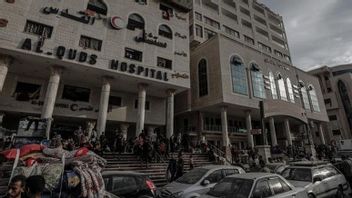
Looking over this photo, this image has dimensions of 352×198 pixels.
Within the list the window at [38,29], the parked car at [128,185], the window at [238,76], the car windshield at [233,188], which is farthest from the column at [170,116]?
the car windshield at [233,188]

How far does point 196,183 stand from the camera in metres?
7.27

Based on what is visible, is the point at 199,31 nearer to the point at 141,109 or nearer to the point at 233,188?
the point at 141,109

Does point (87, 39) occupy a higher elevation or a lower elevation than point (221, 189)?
higher

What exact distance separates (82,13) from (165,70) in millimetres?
9609

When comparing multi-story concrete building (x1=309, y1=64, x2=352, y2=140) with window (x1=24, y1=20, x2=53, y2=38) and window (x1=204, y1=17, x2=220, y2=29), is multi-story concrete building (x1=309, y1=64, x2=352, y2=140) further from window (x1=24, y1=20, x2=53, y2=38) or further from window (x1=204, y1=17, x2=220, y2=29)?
window (x1=24, y1=20, x2=53, y2=38)

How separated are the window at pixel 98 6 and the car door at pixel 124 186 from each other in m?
18.7

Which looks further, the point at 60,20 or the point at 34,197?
the point at 60,20

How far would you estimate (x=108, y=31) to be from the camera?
2003 cm

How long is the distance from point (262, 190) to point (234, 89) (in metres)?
21.1

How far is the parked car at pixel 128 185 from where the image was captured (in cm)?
564

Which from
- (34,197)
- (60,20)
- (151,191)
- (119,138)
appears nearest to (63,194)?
(34,197)

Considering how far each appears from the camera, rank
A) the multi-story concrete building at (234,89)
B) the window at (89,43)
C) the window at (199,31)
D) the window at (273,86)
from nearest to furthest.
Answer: the window at (89,43), the multi-story concrete building at (234,89), the window at (273,86), the window at (199,31)

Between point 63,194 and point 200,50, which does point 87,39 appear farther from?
point 63,194

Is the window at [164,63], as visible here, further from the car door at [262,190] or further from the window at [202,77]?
the car door at [262,190]
